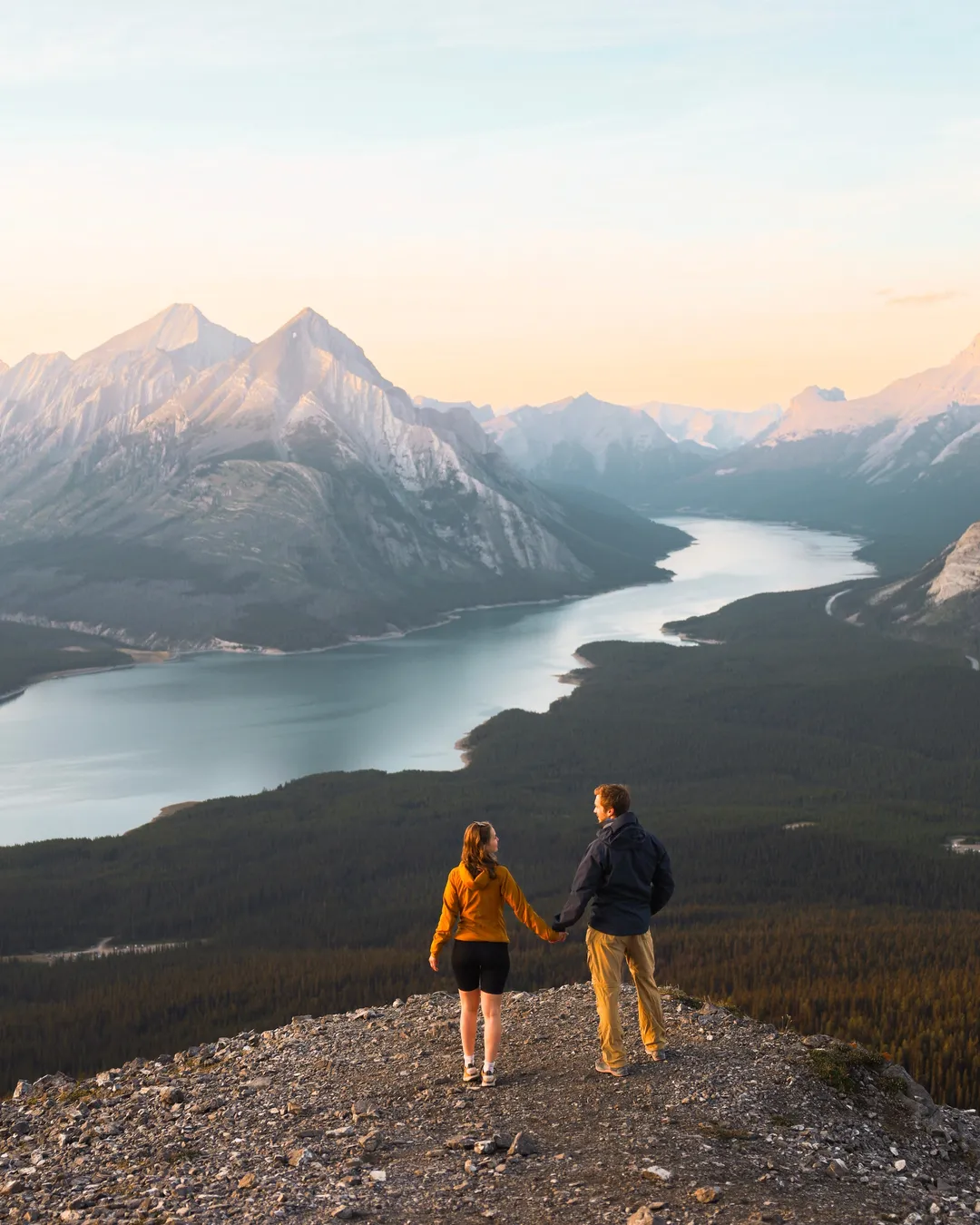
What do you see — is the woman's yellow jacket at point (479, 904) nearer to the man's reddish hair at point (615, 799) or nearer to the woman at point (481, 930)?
the woman at point (481, 930)

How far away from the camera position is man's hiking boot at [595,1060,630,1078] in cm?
2041

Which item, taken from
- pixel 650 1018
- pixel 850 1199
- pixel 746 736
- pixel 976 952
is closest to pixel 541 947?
pixel 976 952

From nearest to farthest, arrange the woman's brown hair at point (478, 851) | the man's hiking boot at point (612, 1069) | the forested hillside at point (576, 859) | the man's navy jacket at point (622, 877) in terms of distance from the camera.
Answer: the woman's brown hair at point (478, 851)
the man's navy jacket at point (622, 877)
the man's hiking boot at point (612, 1069)
the forested hillside at point (576, 859)

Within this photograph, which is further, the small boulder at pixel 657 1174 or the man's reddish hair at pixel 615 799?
the man's reddish hair at pixel 615 799

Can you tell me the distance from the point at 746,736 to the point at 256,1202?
142m

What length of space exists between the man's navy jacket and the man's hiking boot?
6.77ft

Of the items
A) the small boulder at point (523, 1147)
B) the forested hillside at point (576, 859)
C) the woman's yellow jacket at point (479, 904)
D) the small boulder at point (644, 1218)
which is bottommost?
the forested hillside at point (576, 859)

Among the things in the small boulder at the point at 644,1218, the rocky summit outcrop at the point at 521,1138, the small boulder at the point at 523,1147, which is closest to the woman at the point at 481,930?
the rocky summit outcrop at the point at 521,1138

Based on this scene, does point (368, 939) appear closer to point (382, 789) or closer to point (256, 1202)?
point (382, 789)

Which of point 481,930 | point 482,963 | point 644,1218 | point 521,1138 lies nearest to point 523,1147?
point 521,1138

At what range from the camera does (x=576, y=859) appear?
101 metres

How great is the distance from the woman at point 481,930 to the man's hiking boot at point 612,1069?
1673 mm

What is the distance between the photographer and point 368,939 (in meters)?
79.0

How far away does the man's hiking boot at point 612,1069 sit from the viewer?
20406 mm
